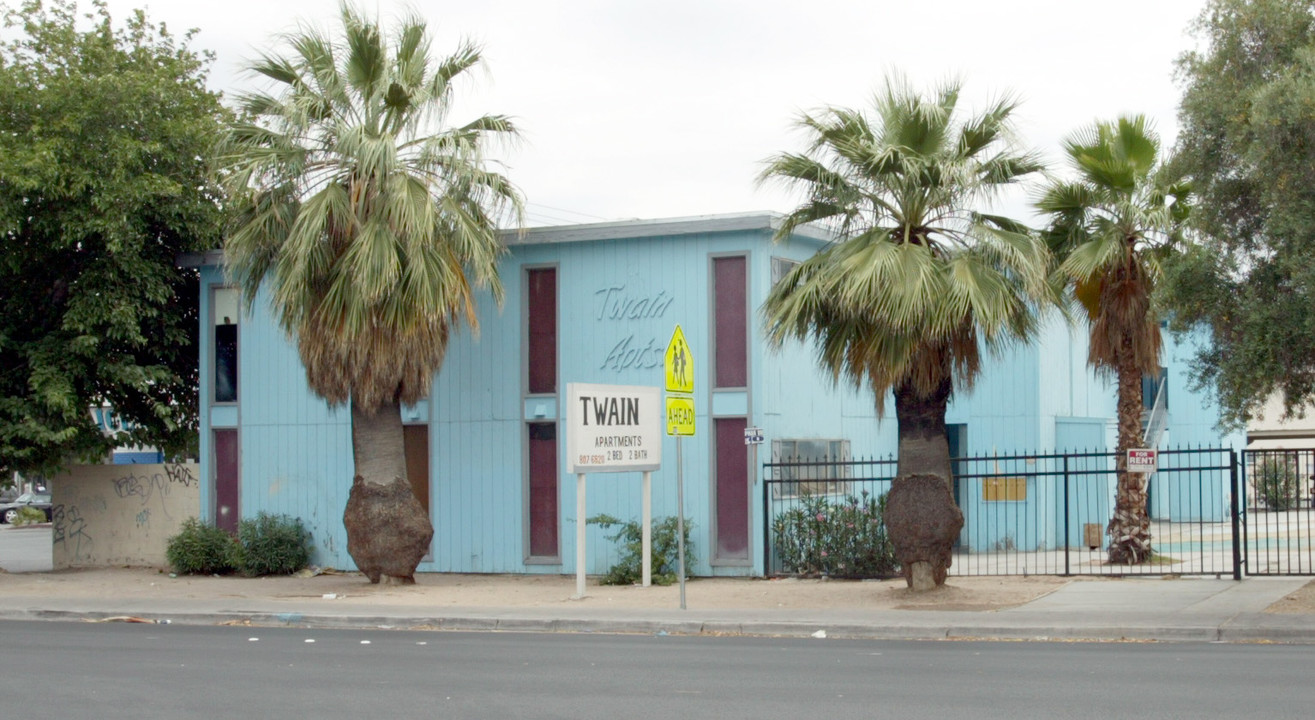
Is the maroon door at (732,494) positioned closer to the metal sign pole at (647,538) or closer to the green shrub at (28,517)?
the metal sign pole at (647,538)

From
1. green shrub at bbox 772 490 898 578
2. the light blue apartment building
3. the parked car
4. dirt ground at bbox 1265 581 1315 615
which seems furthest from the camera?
the parked car

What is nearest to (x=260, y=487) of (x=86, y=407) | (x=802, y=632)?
(x=86, y=407)

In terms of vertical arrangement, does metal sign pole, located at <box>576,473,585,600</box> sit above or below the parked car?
above

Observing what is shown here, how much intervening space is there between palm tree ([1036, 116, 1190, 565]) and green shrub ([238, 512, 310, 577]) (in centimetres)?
1334

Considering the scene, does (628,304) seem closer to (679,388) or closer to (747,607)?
(679,388)

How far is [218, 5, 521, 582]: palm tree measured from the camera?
62.6 ft

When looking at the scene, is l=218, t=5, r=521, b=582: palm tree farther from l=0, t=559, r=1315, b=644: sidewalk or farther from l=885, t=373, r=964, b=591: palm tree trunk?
l=885, t=373, r=964, b=591: palm tree trunk

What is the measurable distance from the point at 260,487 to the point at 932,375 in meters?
13.2

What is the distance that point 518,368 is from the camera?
2255cm

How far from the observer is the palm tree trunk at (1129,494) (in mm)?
20891

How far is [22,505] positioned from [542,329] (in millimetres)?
38855

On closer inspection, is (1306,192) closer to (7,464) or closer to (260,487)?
(260,487)

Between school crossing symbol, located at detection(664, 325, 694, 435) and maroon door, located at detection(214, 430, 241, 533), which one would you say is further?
maroon door, located at detection(214, 430, 241, 533)

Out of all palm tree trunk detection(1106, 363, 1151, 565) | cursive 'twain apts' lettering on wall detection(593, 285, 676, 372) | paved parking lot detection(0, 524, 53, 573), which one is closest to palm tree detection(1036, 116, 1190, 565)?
palm tree trunk detection(1106, 363, 1151, 565)
